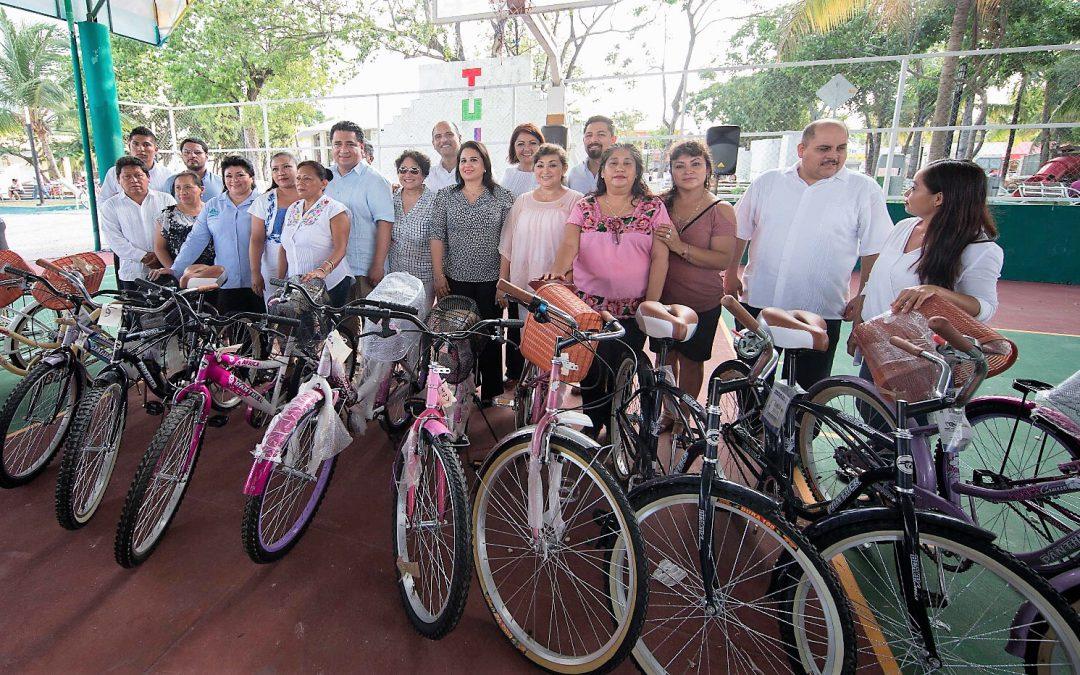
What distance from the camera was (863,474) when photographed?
A: 1.85 metres

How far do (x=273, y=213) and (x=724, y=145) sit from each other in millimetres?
4751

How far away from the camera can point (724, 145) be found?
6297 mm

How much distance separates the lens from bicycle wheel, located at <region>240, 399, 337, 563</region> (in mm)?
2141

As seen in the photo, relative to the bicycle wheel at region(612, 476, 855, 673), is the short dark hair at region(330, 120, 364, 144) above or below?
above

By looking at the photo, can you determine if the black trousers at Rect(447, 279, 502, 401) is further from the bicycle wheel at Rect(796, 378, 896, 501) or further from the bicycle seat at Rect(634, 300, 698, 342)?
the bicycle wheel at Rect(796, 378, 896, 501)

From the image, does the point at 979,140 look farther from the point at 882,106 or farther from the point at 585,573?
the point at 585,573

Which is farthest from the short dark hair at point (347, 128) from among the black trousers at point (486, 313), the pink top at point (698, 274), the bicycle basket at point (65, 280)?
the pink top at point (698, 274)

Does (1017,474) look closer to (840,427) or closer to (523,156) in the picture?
(840,427)

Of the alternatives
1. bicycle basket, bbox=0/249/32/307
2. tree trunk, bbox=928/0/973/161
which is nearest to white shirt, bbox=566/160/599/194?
bicycle basket, bbox=0/249/32/307

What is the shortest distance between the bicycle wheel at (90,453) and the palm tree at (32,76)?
3447cm

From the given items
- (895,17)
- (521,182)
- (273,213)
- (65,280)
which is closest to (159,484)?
(65,280)

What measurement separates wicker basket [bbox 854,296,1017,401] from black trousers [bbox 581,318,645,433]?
3.19 ft

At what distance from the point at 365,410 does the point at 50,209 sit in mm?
26884

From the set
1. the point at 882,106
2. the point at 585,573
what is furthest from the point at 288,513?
the point at 882,106
